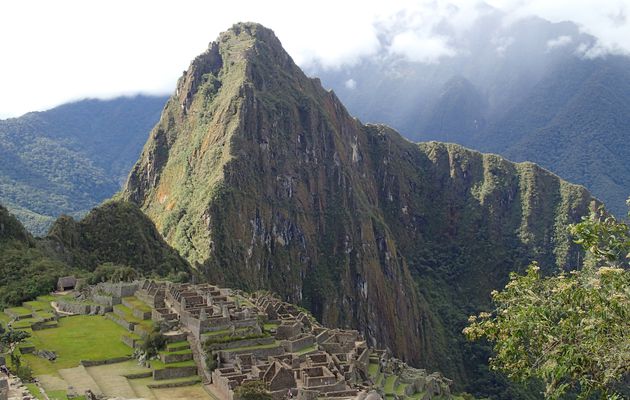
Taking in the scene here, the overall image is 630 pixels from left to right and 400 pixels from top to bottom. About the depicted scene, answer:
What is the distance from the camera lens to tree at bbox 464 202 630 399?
1514 centimetres

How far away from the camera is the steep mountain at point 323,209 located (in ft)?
414

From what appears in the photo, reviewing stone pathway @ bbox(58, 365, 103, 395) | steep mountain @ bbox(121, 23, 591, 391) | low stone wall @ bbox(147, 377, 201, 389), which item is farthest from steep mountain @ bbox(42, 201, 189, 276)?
low stone wall @ bbox(147, 377, 201, 389)

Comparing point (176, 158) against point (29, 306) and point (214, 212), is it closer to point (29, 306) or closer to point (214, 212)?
point (214, 212)

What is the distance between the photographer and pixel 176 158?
14162cm

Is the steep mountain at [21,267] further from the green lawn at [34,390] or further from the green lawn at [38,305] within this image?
the green lawn at [34,390]

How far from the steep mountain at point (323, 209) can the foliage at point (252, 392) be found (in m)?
70.7

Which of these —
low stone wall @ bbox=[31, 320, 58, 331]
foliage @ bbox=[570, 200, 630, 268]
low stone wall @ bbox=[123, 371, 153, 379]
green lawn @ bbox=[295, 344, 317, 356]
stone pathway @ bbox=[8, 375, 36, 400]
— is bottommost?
low stone wall @ bbox=[123, 371, 153, 379]

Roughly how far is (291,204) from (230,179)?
58.9ft

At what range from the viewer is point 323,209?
14688 cm

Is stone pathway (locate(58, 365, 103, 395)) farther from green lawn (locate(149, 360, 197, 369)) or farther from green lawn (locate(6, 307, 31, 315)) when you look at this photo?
green lawn (locate(6, 307, 31, 315))

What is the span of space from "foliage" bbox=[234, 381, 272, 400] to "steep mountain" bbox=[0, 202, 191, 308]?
34.3m

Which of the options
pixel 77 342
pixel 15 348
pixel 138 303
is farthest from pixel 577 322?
pixel 138 303

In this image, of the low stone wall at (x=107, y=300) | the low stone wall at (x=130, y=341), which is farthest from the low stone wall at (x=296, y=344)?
the low stone wall at (x=107, y=300)

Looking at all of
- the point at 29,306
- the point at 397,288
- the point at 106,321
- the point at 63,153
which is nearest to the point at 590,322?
the point at 106,321
